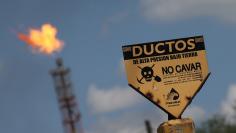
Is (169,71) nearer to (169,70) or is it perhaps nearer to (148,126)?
(169,70)

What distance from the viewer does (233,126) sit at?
374 ft

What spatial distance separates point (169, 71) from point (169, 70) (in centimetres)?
1

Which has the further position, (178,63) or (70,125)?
(70,125)

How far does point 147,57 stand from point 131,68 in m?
0.25

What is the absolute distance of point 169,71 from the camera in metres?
9.48

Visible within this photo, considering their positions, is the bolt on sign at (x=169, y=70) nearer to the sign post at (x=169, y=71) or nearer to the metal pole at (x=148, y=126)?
the sign post at (x=169, y=71)

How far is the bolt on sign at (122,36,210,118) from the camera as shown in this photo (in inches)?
371

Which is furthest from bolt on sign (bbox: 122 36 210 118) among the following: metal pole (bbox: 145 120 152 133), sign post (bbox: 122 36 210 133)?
metal pole (bbox: 145 120 152 133)

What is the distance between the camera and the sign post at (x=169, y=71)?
371 inches

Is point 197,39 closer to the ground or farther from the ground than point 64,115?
closer to the ground

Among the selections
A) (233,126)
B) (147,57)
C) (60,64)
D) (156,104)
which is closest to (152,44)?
(147,57)

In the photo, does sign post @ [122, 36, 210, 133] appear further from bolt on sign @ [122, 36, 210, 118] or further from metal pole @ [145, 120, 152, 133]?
metal pole @ [145, 120, 152, 133]

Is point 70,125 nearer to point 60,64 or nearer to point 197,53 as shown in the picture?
point 60,64

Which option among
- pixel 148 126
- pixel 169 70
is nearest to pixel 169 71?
pixel 169 70
